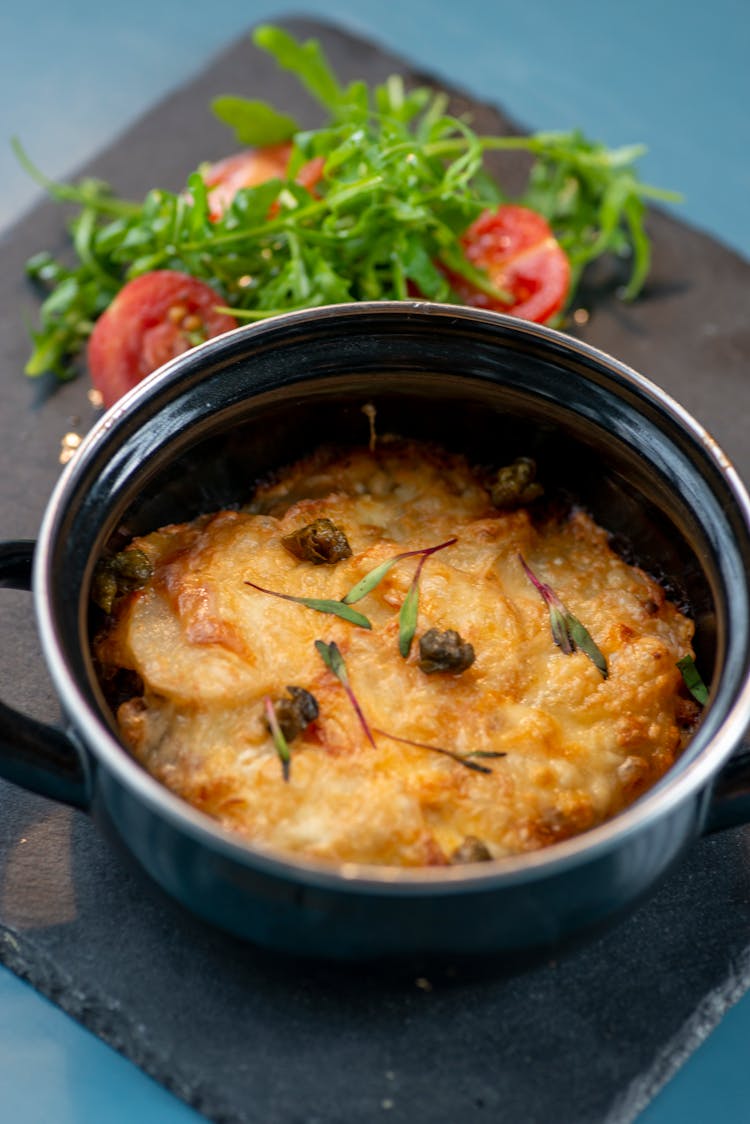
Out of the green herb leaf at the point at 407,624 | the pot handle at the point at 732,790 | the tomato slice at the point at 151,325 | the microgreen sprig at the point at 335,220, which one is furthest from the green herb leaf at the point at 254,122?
the pot handle at the point at 732,790

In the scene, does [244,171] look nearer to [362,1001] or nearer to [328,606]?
[328,606]

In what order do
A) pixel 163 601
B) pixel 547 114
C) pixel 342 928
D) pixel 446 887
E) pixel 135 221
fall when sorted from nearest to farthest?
pixel 446 887, pixel 342 928, pixel 163 601, pixel 135 221, pixel 547 114

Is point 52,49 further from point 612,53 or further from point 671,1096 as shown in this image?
point 671,1096

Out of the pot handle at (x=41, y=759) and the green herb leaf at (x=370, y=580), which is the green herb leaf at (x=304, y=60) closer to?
the green herb leaf at (x=370, y=580)

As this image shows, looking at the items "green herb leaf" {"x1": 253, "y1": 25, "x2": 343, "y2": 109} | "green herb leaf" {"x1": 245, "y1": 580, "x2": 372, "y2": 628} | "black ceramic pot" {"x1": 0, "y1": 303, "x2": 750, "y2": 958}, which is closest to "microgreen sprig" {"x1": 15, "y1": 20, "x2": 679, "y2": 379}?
"green herb leaf" {"x1": 253, "y1": 25, "x2": 343, "y2": 109}

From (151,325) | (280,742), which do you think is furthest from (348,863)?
(151,325)

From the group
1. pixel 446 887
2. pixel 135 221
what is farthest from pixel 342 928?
pixel 135 221
